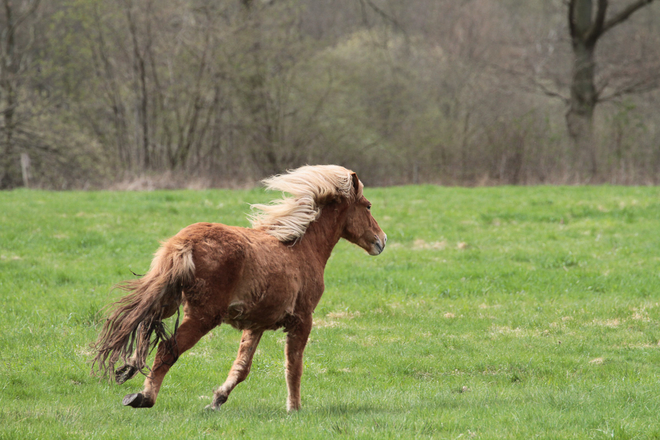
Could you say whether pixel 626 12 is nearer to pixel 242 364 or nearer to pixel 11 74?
pixel 11 74

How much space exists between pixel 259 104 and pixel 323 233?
24.8 metres

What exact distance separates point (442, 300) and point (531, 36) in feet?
91.1

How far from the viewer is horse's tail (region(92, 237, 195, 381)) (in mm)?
4258

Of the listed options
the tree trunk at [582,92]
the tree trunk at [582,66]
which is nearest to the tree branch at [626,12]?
the tree trunk at [582,66]

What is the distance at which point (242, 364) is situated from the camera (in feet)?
16.7

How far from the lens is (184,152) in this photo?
29.3m

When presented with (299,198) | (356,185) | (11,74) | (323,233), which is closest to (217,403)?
(323,233)

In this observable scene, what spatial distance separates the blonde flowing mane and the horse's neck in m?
0.09

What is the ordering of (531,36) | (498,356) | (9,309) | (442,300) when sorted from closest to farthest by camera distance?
(498,356) < (9,309) < (442,300) < (531,36)

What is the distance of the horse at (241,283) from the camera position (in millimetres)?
4277

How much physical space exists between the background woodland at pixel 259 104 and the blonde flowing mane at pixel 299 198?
20463mm

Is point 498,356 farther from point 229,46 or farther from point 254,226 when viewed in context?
point 229,46

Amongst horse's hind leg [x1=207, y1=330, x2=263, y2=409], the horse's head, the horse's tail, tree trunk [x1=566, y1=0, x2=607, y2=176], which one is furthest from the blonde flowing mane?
tree trunk [x1=566, y1=0, x2=607, y2=176]

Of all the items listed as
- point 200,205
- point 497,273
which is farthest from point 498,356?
point 200,205
